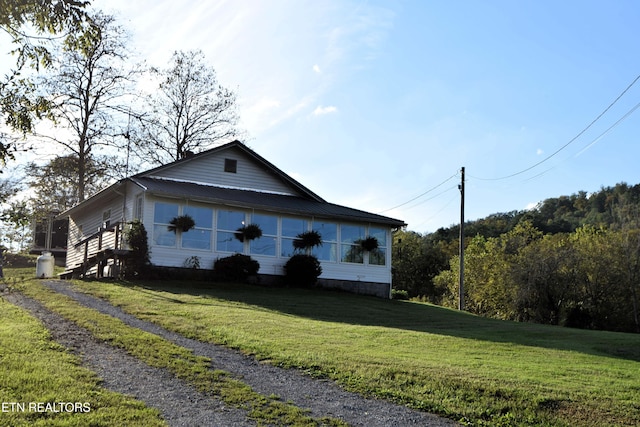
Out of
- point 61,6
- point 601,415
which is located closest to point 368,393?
point 601,415

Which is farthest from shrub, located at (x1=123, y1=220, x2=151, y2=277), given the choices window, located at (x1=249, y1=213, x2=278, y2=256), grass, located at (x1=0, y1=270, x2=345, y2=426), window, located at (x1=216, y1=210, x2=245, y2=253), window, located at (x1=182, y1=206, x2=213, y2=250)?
grass, located at (x1=0, y1=270, x2=345, y2=426)

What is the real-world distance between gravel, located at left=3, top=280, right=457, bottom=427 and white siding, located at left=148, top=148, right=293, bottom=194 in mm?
14781

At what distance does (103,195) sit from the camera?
966 inches

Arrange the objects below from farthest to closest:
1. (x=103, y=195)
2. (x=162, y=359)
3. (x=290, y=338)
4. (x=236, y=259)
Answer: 1. (x=103, y=195)
2. (x=236, y=259)
3. (x=290, y=338)
4. (x=162, y=359)

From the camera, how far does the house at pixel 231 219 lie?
2152cm

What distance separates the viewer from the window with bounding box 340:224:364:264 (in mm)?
25188

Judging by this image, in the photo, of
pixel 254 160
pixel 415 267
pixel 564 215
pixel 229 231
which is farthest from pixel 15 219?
pixel 564 215

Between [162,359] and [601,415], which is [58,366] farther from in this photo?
[601,415]

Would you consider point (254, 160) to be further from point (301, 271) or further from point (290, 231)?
point (301, 271)

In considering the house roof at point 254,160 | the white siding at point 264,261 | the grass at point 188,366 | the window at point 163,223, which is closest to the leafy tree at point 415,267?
the white siding at point 264,261

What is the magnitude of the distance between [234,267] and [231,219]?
6.28ft

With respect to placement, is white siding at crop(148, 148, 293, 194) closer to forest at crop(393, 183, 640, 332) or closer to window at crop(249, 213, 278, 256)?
window at crop(249, 213, 278, 256)

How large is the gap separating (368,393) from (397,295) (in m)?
20.6

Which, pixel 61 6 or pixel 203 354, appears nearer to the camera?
pixel 61 6
